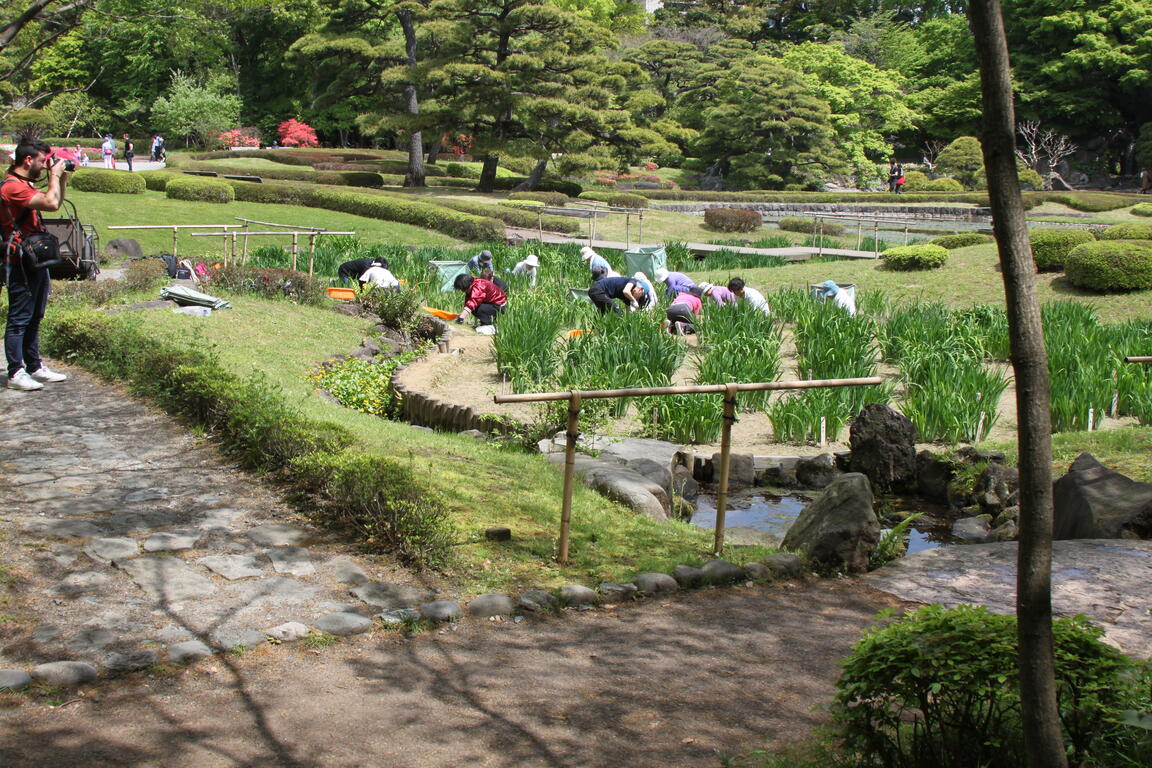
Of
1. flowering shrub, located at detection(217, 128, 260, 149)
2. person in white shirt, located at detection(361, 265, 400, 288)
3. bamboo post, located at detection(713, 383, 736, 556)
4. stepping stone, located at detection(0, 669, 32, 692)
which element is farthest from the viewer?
flowering shrub, located at detection(217, 128, 260, 149)

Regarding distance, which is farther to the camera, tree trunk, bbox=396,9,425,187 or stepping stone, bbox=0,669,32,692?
tree trunk, bbox=396,9,425,187

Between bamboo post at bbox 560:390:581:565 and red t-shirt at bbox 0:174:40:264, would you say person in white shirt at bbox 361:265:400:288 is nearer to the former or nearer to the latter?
red t-shirt at bbox 0:174:40:264

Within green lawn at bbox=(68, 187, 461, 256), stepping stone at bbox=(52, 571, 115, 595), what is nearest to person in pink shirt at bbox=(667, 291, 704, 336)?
stepping stone at bbox=(52, 571, 115, 595)

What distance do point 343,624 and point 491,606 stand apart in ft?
2.09

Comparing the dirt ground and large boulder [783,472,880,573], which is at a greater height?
large boulder [783,472,880,573]

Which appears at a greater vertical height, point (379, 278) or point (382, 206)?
point (382, 206)

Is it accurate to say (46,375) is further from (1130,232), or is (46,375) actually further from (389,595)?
(1130,232)

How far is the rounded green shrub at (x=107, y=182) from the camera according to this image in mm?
25578

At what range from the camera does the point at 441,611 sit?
4402 mm

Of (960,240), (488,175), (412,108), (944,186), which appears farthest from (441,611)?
(944,186)

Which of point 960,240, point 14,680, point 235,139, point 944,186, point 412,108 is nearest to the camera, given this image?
point 14,680

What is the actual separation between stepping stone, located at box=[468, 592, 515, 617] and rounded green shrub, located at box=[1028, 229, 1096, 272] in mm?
14188

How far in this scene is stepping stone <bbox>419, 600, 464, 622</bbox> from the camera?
173 inches

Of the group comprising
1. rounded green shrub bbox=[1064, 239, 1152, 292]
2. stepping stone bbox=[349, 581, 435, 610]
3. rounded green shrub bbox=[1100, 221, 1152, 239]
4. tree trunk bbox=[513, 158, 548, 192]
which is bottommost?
stepping stone bbox=[349, 581, 435, 610]
